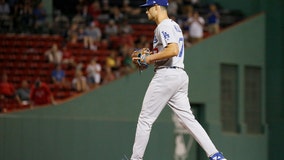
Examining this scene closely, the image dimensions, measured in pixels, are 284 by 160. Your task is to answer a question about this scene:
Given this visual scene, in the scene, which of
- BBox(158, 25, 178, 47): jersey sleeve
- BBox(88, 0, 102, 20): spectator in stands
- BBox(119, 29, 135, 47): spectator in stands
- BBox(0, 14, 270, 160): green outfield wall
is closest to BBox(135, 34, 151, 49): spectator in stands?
BBox(119, 29, 135, 47): spectator in stands

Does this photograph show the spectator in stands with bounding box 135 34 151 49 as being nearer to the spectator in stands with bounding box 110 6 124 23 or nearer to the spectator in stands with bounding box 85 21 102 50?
the spectator in stands with bounding box 85 21 102 50

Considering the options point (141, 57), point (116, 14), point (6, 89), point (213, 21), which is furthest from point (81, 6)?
point (141, 57)

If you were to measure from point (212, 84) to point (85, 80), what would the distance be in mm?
3515

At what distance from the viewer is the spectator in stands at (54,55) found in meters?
19.8

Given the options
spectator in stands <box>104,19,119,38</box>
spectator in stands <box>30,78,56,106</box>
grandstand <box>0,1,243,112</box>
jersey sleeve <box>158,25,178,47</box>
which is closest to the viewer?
jersey sleeve <box>158,25,178,47</box>

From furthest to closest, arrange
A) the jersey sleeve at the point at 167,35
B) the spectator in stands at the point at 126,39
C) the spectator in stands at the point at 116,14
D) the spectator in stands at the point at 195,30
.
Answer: the spectator in stands at the point at 116,14
the spectator in stands at the point at 195,30
the spectator in stands at the point at 126,39
the jersey sleeve at the point at 167,35

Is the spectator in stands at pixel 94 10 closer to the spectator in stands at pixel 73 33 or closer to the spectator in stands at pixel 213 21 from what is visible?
the spectator in stands at pixel 73 33

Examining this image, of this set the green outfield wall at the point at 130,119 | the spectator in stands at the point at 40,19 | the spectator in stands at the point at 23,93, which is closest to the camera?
the green outfield wall at the point at 130,119

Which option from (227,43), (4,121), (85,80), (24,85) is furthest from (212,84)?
(4,121)

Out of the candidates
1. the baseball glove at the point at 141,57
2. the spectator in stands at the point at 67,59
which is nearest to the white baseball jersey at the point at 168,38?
the baseball glove at the point at 141,57

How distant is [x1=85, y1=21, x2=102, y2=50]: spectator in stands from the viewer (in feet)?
69.1

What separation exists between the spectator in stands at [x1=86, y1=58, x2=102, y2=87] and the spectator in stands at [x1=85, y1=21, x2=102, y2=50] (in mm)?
1208

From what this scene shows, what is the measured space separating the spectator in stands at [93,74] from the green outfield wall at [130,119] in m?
1.09

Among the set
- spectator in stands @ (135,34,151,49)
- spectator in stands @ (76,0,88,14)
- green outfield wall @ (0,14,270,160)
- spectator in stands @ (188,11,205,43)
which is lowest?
green outfield wall @ (0,14,270,160)
